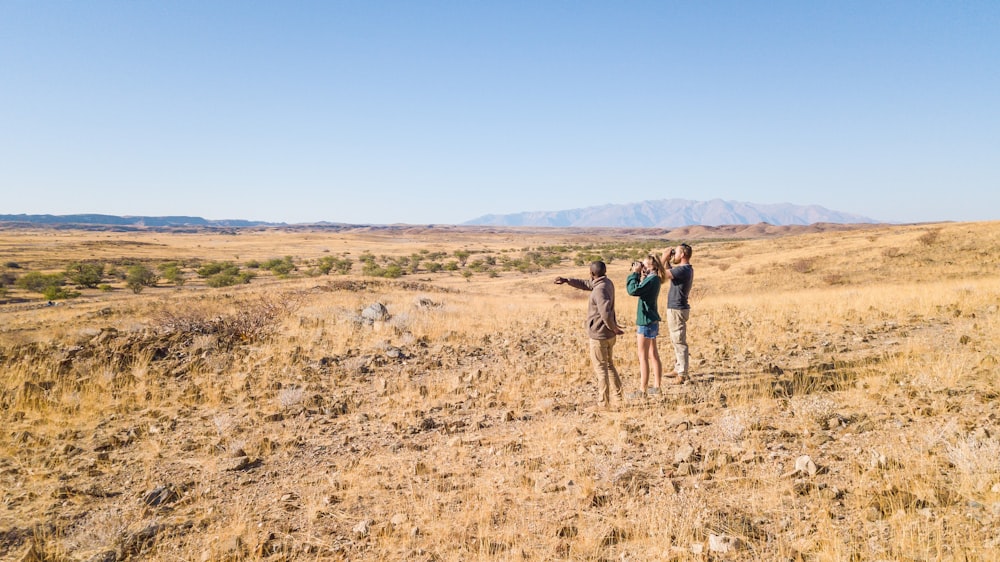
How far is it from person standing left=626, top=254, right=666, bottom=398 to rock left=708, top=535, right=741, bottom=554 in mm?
3217

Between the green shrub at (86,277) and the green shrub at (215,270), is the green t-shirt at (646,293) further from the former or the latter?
the green shrub at (86,277)

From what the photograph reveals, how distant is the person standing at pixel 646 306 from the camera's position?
6320 millimetres

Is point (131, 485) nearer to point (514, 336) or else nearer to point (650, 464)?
point (650, 464)

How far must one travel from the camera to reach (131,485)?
4641 millimetres

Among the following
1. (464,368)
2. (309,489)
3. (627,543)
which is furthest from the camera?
(464,368)

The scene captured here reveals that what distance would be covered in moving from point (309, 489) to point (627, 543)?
2.97 metres

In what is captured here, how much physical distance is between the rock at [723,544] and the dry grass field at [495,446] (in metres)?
0.02

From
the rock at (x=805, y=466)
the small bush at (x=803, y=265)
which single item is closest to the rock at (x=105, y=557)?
the rock at (x=805, y=466)

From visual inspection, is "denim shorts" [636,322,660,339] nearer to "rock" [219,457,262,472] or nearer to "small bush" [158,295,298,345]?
"rock" [219,457,262,472]

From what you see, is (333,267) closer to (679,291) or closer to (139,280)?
(139,280)

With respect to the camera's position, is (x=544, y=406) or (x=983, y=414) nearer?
(x=983, y=414)

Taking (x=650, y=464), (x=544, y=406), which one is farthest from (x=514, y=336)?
(x=650, y=464)

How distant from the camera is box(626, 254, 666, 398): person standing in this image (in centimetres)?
632

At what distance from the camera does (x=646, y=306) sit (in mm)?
6414
